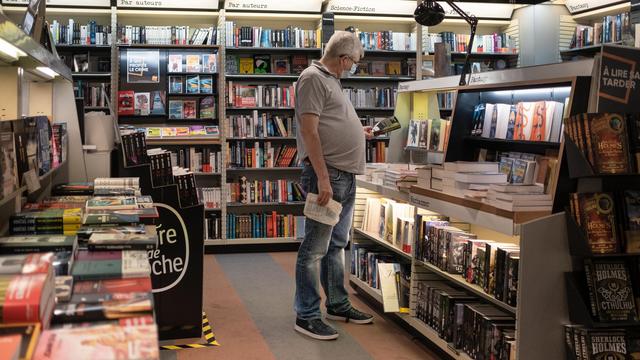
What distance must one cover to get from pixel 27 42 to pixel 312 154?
1963 millimetres

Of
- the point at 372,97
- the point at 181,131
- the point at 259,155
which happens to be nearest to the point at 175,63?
the point at 181,131

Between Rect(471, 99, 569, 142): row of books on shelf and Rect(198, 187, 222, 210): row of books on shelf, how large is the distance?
381cm

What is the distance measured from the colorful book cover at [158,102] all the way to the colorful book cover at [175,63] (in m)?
0.27

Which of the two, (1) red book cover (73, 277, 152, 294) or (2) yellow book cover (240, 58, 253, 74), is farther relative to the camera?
(2) yellow book cover (240, 58, 253, 74)

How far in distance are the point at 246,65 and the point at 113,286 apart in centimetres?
617

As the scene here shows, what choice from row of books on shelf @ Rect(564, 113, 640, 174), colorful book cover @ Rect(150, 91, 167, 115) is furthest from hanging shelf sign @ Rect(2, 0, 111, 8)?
row of books on shelf @ Rect(564, 113, 640, 174)

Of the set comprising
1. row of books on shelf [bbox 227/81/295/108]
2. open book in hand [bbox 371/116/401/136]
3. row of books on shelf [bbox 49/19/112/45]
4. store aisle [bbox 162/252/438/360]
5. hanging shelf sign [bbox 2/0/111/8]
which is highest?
hanging shelf sign [bbox 2/0/111/8]

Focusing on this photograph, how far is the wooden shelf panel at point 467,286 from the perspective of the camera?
3.28 m

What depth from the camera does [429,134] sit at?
4887mm

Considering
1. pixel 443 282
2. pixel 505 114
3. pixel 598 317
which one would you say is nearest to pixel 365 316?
pixel 443 282

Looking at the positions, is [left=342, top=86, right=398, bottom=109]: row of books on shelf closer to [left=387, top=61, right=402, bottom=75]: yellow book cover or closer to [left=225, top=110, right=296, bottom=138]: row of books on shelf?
[left=387, top=61, right=402, bottom=75]: yellow book cover

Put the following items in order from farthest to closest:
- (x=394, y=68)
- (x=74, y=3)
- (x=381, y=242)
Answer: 1. (x=394, y=68)
2. (x=74, y=3)
3. (x=381, y=242)

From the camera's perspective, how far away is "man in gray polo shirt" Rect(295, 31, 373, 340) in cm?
411

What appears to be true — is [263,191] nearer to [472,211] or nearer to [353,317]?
[353,317]
